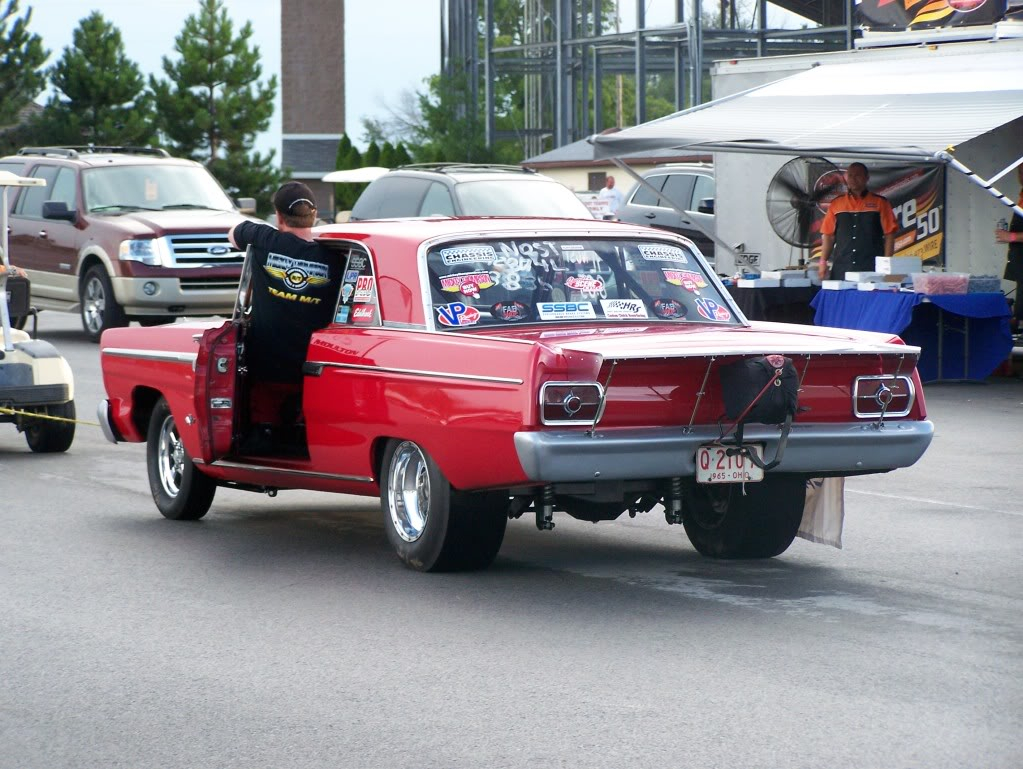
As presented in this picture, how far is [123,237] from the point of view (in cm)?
2028

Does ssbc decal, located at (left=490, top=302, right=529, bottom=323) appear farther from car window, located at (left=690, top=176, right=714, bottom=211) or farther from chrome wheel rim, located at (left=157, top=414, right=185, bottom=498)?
car window, located at (left=690, top=176, right=714, bottom=211)

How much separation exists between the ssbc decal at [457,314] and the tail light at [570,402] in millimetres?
1027

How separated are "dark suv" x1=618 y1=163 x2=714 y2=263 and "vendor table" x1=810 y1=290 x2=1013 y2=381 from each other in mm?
9402

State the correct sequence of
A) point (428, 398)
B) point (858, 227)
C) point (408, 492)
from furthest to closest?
point (858, 227) < point (408, 492) < point (428, 398)

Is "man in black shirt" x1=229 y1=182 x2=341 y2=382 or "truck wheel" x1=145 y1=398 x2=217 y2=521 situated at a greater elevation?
"man in black shirt" x1=229 y1=182 x2=341 y2=382

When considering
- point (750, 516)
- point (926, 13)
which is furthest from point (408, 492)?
point (926, 13)

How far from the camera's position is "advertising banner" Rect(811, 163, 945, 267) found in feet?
65.1

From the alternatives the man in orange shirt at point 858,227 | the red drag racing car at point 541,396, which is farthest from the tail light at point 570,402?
the man in orange shirt at point 858,227

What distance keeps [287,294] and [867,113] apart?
1086 cm

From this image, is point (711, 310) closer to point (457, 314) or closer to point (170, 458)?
point (457, 314)

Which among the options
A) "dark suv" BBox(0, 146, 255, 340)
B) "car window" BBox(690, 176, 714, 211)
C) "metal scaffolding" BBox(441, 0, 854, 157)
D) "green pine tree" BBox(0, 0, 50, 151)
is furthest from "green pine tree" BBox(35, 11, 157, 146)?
"dark suv" BBox(0, 146, 255, 340)

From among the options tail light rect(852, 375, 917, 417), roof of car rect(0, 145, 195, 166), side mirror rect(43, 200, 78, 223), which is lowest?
tail light rect(852, 375, 917, 417)

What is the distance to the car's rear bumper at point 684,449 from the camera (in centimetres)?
712

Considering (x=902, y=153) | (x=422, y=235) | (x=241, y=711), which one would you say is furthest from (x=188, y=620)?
(x=902, y=153)
